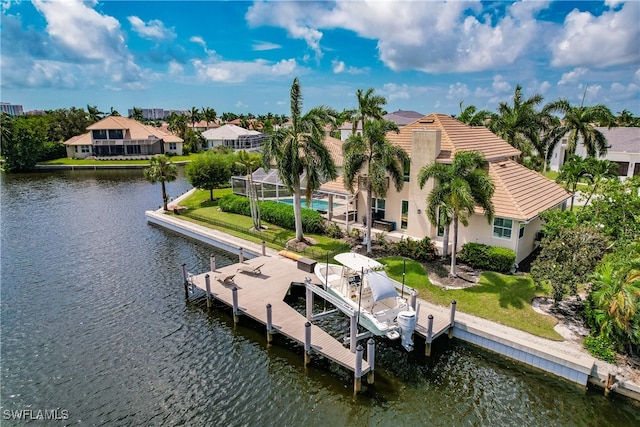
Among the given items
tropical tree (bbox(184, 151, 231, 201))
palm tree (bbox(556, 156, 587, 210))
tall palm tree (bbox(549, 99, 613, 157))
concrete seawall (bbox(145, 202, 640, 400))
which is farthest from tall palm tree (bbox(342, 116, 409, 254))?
tropical tree (bbox(184, 151, 231, 201))

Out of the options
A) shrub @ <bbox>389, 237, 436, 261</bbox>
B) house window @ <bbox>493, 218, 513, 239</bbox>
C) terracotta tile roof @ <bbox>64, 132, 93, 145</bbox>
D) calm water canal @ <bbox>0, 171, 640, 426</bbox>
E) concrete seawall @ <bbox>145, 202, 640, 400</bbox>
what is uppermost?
terracotta tile roof @ <bbox>64, 132, 93, 145</bbox>

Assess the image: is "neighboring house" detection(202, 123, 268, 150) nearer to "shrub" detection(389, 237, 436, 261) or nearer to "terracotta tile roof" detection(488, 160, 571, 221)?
"terracotta tile roof" detection(488, 160, 571, 221)

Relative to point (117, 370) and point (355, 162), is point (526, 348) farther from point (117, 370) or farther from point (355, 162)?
point (117, 370)

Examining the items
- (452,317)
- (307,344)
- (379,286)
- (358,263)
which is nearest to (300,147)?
(358,263)

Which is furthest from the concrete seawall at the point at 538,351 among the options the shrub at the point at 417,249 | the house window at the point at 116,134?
the house window at the point at 116,134

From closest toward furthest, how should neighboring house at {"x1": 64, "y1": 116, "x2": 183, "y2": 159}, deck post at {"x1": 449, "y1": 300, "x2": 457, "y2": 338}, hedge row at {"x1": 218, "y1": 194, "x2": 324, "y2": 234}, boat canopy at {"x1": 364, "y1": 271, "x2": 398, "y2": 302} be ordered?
boat canopy at {"x1": 364, "y1": 271, "x2": 398, "y2": 302} → deck post at {"x1": 449, "y1": 300, "x2": 457, "y2": 338} → hedge row at {"x1": 218, "y1": 194, "x2": 324, "y2": 234} → neighboring house at {"x1": 64, "y1": 116, "x2": 183, "y2": 159}

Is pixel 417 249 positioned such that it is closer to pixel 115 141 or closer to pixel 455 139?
pixel 455 139

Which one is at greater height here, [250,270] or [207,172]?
[207,172]
